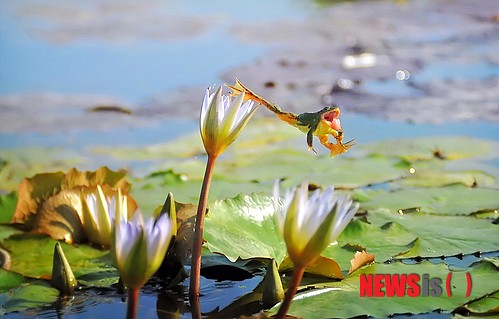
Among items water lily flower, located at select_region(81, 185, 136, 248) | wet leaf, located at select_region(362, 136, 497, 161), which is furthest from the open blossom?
wet leaf, located at select_region(362, 136, 497, 161)

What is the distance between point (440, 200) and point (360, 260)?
423mm

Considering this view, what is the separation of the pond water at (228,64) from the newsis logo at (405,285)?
8.3 inches

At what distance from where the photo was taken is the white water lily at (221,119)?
0.88 meters

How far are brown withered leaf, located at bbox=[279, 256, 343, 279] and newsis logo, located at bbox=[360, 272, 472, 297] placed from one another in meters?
0.04

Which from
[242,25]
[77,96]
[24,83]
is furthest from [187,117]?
[242,25]

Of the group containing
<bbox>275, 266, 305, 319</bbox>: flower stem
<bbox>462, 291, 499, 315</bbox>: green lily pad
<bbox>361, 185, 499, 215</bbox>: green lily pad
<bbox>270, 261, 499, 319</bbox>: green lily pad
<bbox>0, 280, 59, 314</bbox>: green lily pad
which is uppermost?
<bbox>275, 266, 305, 319</bbox>: flower stem

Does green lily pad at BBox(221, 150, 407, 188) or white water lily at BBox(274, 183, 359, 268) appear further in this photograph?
green lily pad at BBox(221, 150, 407, 188)

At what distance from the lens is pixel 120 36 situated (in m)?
3.21

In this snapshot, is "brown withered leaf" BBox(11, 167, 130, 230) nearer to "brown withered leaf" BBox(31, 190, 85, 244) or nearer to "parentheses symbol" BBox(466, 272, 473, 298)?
"brown withered leaf" BBox(31, 190, 85, 244)

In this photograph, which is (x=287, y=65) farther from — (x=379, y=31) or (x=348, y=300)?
(x=348, y=300)

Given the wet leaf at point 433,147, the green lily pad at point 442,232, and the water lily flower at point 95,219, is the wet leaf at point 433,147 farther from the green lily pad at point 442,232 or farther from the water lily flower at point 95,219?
the water lily flower at point 95,219

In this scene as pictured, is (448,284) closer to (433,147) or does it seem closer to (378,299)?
(378,299)

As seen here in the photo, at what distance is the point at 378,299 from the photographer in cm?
97

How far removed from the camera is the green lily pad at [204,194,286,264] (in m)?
1.03
